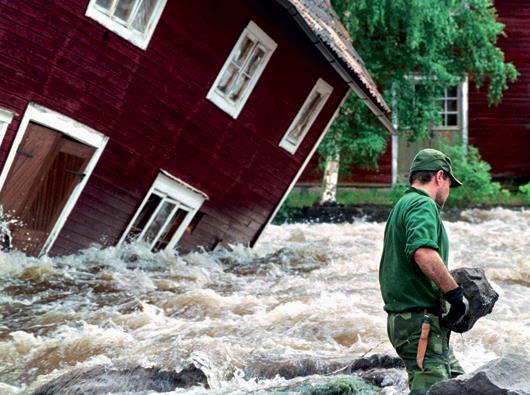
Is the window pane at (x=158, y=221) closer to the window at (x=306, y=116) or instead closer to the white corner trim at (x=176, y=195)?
the white corner trim at (x=176, y=195)

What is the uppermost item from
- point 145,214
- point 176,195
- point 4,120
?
point 4,120

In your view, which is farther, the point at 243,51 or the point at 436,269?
the point at 243,51

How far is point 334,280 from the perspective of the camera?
13.7 meters

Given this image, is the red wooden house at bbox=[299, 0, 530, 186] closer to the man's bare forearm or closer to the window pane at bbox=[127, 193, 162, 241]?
the window pane at bbox=[127, 193, 162, 241]

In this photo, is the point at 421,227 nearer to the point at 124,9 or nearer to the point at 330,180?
the point at 124,9

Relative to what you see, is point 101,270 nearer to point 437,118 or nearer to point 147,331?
point 147,331

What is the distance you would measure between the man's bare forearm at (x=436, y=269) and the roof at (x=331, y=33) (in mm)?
8855

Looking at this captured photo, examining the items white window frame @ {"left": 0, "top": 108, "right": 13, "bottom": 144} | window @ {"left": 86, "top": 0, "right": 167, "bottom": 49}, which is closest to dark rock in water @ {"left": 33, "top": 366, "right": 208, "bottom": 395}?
white window frame @ {"left": 0, "top": 108, "right": 13, "bottom": 144}

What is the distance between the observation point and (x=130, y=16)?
12875 mm

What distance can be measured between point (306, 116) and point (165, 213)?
396cm

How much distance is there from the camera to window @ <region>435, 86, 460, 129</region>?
3097cm

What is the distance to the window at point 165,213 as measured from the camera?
14.8 metres

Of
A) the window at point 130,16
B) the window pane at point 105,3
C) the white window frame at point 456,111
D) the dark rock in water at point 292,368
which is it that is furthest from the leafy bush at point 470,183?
the dark rock in water at point 292,368

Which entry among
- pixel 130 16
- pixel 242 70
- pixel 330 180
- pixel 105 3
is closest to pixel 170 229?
pixel 242 70
